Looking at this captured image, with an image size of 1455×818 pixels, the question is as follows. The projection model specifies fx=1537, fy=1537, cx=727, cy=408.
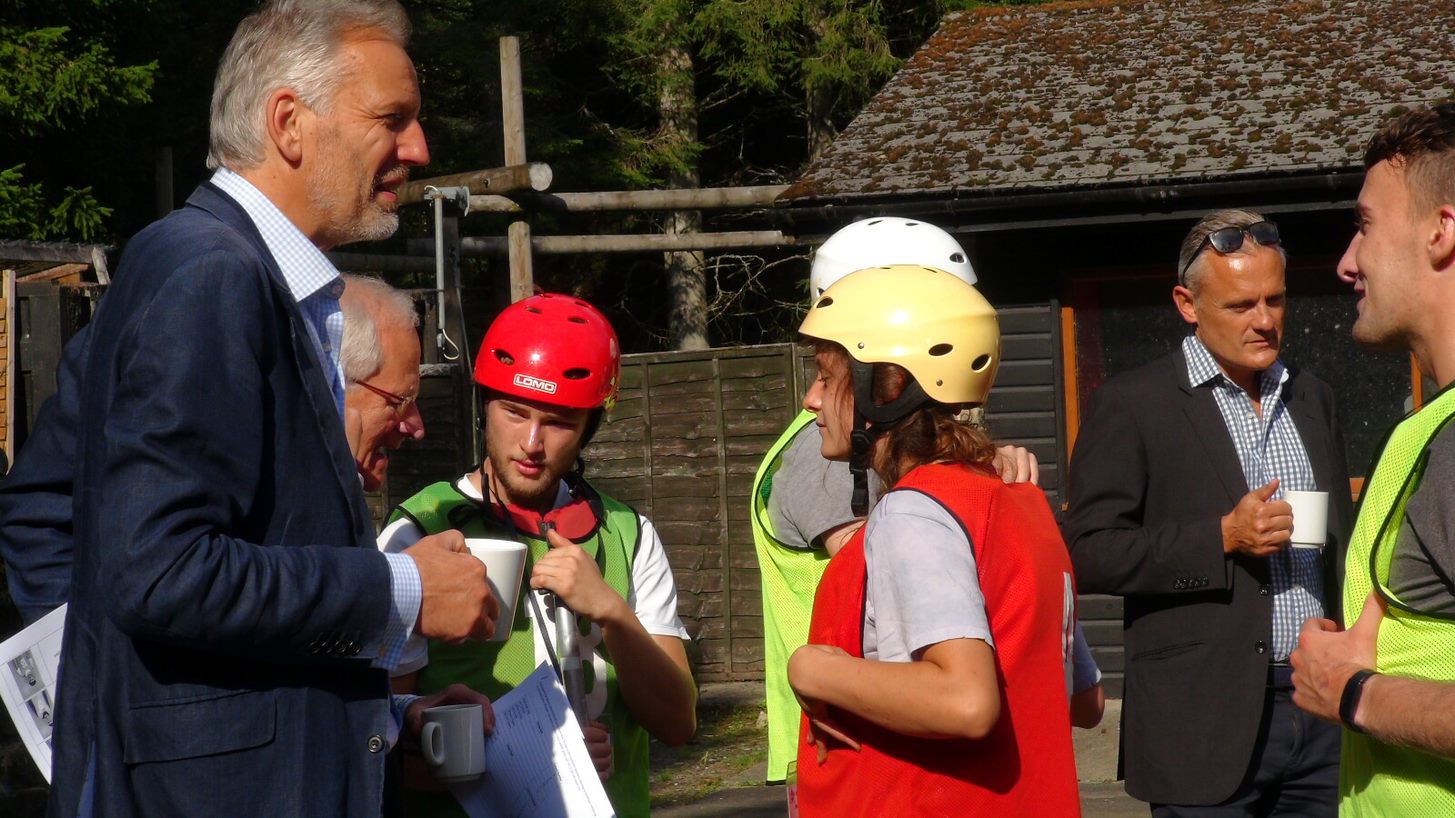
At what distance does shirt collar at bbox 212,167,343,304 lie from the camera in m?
2.52

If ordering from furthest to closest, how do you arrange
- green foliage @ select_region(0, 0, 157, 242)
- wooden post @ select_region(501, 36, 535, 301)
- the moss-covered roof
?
green foliage @ select_region(0, 0, 157, 242) < wooden post @ select_region(501, 36, 535, 301) < the moss-covered roof

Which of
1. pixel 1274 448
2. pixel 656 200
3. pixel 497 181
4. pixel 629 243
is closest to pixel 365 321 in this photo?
pixel 1274 448

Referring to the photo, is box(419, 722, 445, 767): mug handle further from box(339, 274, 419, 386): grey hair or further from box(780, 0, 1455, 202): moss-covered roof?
box(780, 0, 1455, 202): moss-covered roof

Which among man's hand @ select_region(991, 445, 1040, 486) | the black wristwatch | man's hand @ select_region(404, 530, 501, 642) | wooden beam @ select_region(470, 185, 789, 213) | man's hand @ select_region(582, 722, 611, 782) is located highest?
wooden beam @ select_region(470, 185, 789, 213)

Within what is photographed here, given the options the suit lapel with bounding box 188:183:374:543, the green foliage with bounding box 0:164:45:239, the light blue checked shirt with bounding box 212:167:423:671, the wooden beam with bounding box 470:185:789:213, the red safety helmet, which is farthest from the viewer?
the green foliage with bounding box 0:164:45:239

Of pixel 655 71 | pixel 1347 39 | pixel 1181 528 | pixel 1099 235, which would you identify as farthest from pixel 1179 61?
pixel 655 71

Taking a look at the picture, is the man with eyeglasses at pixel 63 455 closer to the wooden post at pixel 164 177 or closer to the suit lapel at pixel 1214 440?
the suit lapel at pixel 1214 440

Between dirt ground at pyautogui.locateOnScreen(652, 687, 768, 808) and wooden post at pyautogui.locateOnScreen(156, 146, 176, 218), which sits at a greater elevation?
wooden post at pyautogui.locateOnScreen(156, 146, 176, 218)

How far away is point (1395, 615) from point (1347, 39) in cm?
1011

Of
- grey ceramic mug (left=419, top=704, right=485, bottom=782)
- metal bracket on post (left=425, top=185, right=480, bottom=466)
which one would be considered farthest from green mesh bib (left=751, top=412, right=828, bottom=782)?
metal bracket on post (left=425, top=185, right=480, bottom=466)

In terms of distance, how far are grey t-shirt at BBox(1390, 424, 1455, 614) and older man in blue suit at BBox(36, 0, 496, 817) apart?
1.57m

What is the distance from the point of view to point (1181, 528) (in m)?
4.52

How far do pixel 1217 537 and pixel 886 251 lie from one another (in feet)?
4.26

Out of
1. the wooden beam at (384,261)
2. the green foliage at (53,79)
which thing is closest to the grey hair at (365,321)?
the wooden beam at (384,261)
